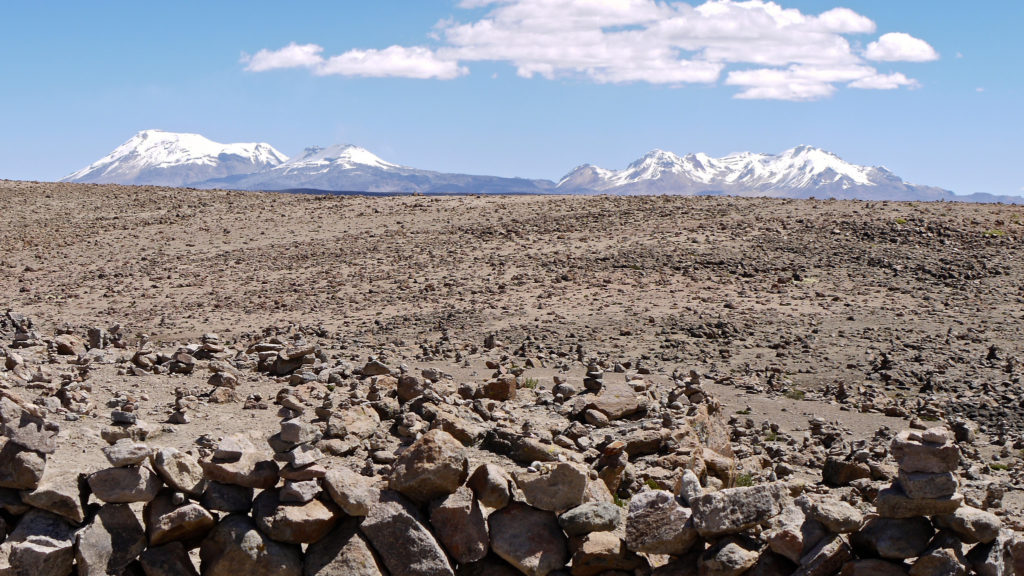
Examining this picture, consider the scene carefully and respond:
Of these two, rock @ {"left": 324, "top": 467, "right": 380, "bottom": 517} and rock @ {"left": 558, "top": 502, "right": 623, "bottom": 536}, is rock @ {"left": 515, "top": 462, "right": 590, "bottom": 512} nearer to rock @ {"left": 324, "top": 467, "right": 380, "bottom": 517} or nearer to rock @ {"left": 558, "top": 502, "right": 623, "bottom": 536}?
rock @ {"left": 558, "top": 502, "right": 623, "bottom": 536}

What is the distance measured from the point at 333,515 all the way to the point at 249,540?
1.88 feet

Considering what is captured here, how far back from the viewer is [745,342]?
17703 millimetres

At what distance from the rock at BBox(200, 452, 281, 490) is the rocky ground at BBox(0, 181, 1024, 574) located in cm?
4

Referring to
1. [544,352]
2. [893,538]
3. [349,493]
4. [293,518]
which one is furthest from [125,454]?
[544,352]

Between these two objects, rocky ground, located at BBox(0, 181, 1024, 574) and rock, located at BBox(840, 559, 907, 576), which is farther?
rocky ground, located at BBox(0, 181, 1024, 574)

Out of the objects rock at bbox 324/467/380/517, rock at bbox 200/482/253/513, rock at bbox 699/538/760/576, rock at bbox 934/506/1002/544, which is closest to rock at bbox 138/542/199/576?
rock at bbox 200/482/253/513

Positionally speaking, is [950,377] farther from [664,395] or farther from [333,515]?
[333,515]

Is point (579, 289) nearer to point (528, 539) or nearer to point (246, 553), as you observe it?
point (528, 539)

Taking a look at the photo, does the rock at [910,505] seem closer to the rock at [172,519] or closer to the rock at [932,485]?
the rock at [932,485]

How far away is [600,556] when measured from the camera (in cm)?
666

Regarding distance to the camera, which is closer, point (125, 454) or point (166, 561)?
point (125, 454)

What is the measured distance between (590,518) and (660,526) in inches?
18.7

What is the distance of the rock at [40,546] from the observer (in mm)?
6477

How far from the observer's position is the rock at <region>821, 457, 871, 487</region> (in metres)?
9.27
